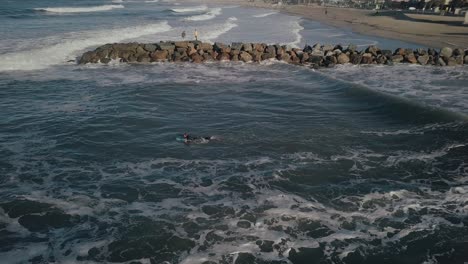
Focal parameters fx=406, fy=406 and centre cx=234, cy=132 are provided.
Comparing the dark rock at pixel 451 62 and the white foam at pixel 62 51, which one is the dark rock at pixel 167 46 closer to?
the white foam at pixel 62 51

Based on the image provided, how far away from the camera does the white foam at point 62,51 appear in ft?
85.7

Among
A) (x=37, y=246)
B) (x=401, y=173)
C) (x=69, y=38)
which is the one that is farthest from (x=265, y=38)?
(x=37, y=246)

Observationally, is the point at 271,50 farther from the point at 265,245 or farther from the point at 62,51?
the point at 265,245

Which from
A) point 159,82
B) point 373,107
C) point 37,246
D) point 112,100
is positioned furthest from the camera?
point 159,82

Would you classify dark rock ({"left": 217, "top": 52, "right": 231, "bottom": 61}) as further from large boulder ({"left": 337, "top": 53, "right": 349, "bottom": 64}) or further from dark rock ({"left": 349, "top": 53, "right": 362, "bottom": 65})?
dark rock ({"left": 349, "top": 53, "right": 362, "bottom": 65})

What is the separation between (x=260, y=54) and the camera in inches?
1086

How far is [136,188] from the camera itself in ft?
33.4

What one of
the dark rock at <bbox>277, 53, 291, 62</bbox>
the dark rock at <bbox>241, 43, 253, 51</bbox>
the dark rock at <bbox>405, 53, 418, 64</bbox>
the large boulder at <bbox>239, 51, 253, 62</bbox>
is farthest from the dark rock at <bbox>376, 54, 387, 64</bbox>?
the dark rock at <bbox>241, 43, 253, 51</bbox>

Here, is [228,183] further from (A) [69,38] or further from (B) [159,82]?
(A) [69,38]

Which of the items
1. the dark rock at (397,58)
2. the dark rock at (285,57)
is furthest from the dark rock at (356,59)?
the dark rock at (285,57)

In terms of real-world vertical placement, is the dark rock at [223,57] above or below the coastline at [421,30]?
below

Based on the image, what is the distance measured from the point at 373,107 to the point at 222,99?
6.49m

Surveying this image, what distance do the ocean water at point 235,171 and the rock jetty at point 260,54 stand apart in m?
4.64

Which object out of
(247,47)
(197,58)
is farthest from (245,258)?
(247,47)
